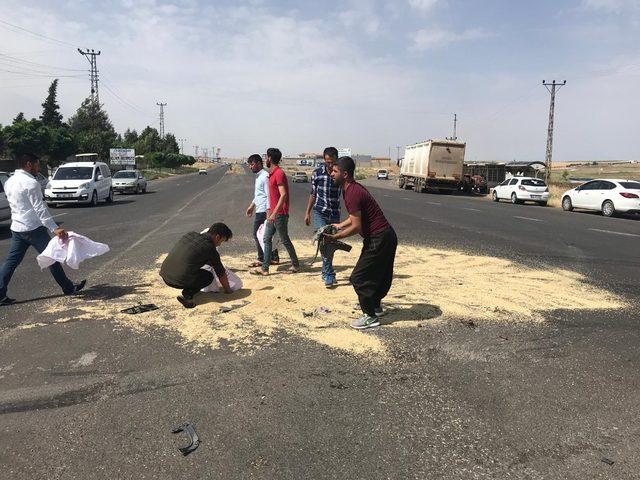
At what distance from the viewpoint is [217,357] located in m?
4.39

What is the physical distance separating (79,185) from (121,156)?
46724 millimetres

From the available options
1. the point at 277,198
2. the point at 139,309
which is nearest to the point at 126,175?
the point at 277,198

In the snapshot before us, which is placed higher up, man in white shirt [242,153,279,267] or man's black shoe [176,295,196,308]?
man in white shirt [242,153,279,267]

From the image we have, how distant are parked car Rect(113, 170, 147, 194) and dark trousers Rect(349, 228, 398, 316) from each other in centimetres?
2900

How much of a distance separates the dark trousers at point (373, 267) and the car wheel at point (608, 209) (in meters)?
18.5

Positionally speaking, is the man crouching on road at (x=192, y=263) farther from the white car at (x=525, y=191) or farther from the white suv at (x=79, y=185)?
the white car at (x=525, y=191)

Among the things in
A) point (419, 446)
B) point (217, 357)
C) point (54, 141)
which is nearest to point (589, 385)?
point (419, 446)

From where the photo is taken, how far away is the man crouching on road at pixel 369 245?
16.2 ft

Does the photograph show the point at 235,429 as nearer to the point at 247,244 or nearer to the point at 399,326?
the point at 399,326

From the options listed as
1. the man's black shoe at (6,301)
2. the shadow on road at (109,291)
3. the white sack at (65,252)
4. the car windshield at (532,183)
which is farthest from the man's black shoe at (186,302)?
the car windshield at (532,183)

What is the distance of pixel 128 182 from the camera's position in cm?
3114

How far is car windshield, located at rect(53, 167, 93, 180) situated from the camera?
70.5 feet

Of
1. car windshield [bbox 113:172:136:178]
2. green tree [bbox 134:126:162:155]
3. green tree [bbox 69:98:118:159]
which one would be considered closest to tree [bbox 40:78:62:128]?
green tree [bbox 69:98:118:159]

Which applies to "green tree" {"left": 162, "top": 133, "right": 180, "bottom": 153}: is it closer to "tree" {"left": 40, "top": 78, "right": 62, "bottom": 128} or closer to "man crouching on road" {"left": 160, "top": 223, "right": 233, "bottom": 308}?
"tree" {"left": 40, "top": 78, "right": 62, "bottom": 128}
